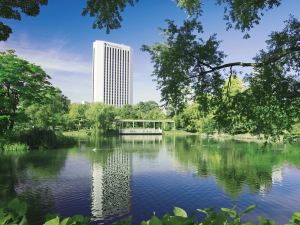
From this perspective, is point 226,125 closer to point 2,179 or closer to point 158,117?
point 2,179

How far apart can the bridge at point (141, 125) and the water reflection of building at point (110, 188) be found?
50.8 meters

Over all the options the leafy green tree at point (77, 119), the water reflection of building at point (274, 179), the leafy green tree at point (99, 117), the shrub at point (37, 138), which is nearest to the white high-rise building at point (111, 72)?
the leafy green tree at point (77, 119)

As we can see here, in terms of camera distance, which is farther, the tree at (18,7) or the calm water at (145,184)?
the calm water at (145,184)

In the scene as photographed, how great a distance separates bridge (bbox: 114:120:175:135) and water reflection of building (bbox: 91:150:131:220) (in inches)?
2000

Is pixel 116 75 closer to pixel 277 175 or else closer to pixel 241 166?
pixel 241 166

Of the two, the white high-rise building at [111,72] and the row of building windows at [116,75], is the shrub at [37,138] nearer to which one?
the white high-rise building at [111,72]

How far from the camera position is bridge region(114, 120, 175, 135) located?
268 feet

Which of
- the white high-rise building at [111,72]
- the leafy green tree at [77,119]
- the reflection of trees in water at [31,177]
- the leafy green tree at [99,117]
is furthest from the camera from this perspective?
the white high-rise building at [111,72]

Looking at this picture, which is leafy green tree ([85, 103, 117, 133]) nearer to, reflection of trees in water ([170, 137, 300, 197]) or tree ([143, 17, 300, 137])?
reflection of trees in water ([170, 137, 300, 197])

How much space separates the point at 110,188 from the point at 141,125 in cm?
7794

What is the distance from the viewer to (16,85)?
3272 centimetres

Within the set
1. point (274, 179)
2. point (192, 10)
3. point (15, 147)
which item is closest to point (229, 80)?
point (192, 10)

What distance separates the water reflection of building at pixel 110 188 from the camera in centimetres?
1552

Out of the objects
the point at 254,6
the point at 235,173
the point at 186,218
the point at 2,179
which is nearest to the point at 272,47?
the point at 254,6
